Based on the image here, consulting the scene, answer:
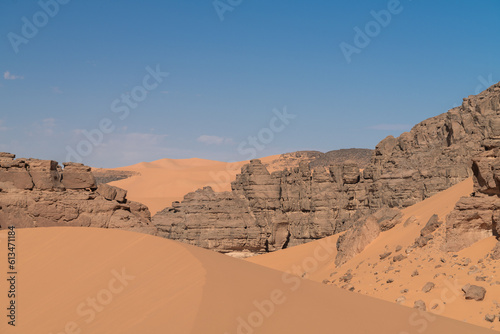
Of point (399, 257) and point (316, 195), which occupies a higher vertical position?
point (316, 195)

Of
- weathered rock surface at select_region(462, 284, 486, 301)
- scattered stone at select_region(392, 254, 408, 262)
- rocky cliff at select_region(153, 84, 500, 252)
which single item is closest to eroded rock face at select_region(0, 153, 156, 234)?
scattered stone at select_region(392, 254, 408, 262)

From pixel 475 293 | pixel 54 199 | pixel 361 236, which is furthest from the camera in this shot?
pixel 361 236

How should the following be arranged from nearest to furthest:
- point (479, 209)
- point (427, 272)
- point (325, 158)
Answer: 1. point (427, 272)
2. point (479, 209)
3. point (325, 158)

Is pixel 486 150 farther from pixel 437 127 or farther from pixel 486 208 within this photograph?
pixel 437 127

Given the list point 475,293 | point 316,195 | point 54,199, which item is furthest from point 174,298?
point 316,195

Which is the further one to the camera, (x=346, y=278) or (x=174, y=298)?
(x=346, y=278)

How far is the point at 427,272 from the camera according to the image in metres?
14.9

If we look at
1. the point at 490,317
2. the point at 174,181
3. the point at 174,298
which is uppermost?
the point at 174,181

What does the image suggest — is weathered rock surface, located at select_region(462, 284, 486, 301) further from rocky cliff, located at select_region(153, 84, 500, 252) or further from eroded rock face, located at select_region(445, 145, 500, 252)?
rocky cliff, located at select_region(153, 84, 500, 252)

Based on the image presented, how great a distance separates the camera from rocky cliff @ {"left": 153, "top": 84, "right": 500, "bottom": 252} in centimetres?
2967

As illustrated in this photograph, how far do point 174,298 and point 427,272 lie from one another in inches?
379

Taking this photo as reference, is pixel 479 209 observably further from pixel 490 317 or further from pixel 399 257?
pixel 490 317

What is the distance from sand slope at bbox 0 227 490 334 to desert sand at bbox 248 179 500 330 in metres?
4.30

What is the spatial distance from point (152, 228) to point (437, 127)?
26453 millimetres
